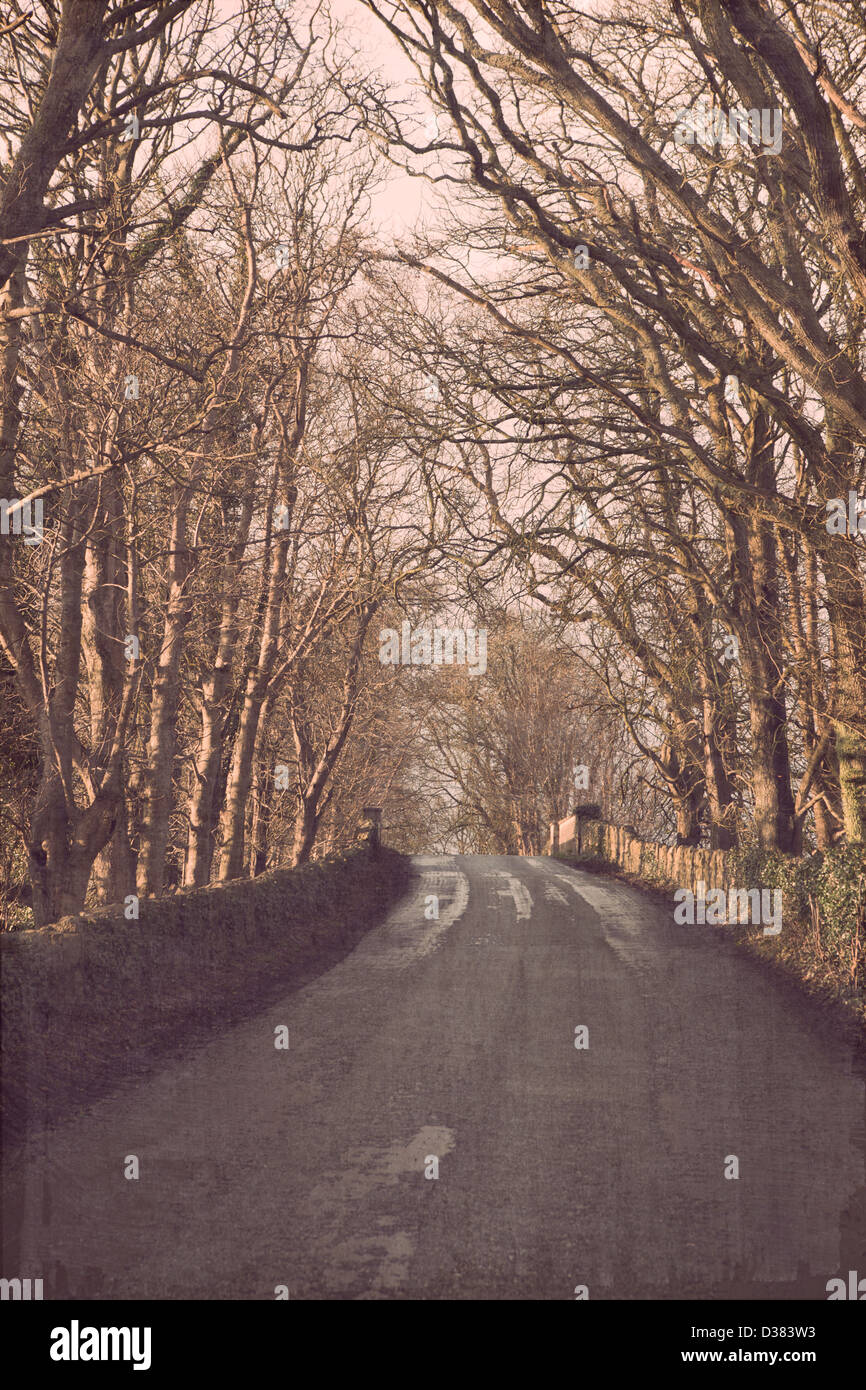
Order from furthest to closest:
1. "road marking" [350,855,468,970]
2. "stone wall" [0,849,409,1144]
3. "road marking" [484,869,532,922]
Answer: "road marking" [484,869,532,922] → "road marking" [350,855,468,970] → "stone wall" [0,849,409,1144]

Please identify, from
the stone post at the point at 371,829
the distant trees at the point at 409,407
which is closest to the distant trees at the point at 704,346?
the distant trees at the point at 409,407

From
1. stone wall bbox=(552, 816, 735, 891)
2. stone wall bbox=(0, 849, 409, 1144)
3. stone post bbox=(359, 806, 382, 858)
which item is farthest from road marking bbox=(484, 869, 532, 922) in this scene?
stone wall bbox=(0, 849, 409, 1144)

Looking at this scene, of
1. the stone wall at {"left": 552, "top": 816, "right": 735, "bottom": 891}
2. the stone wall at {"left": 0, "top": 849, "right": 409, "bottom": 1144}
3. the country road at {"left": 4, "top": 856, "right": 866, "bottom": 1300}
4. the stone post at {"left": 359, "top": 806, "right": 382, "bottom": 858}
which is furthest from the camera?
the stone post at {"left": 359, "top": 806, "right": 382, "bottom": 858}

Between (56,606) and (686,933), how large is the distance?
9.90 metres

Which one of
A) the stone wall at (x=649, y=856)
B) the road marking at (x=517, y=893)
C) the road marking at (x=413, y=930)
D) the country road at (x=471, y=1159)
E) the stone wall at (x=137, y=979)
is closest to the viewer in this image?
the country road at (x=471, y=1159)

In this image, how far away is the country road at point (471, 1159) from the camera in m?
Result: 4.74

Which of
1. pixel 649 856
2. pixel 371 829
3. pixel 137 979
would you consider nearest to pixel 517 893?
pixel 649 856

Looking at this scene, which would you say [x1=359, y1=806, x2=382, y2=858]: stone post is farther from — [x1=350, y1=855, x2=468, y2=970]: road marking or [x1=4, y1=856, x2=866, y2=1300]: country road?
[x1=4, y1=856, x2=866, y2=1300]: country road

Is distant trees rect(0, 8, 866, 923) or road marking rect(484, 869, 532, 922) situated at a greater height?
distant trees rect(0, 8, 866, 923)

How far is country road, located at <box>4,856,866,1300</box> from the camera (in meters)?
4.74

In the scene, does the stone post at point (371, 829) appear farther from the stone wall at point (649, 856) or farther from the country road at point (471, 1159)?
the country road at point (471, 1159)
